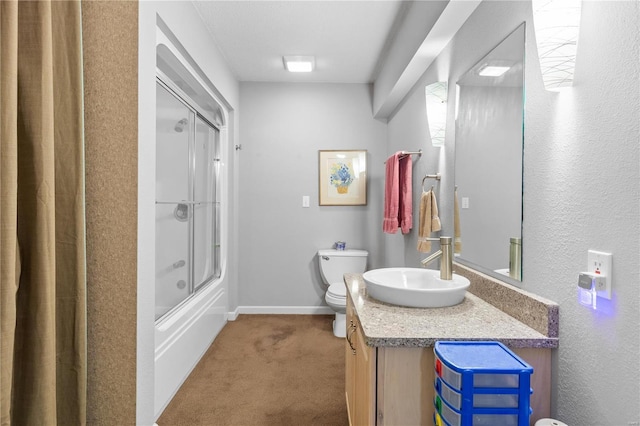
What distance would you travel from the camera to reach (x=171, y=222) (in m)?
2.39

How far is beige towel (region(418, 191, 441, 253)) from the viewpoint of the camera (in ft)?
6.67

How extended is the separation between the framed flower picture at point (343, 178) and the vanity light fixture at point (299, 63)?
32.5 inches

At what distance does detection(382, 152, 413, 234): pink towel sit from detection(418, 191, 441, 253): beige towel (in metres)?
0.40

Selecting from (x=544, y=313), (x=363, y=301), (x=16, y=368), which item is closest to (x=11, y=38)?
(x=16, y=368)

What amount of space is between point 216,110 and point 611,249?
2.94 meters

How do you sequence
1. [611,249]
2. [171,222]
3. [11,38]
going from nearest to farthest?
1. [11,38]
2. [611,249]
3. [171,222]

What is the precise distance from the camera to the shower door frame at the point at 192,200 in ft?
7.09

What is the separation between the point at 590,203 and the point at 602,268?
0.18 meters

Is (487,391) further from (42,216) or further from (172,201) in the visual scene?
(172,201)

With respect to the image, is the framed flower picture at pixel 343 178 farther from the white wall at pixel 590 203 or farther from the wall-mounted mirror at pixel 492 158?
the white wall at pixel 590 203

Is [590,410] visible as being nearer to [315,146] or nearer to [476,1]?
[476,1]

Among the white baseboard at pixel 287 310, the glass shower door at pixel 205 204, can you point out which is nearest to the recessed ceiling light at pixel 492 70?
the glass shower door at pixel 205 204

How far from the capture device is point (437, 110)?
6.43 feet

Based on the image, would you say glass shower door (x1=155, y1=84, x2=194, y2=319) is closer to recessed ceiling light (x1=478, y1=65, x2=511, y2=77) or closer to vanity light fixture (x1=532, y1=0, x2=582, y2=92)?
recessed ceiling light (x1=478, y1=65, x2=511, y2=77)
